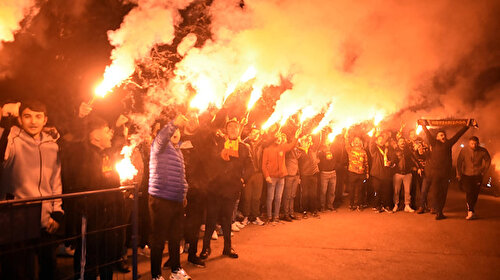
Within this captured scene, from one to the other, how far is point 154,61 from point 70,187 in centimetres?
876

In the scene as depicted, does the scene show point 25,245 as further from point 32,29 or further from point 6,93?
point 32,29

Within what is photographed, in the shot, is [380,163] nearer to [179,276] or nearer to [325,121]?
[325,121]

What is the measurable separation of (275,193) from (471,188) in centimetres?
479

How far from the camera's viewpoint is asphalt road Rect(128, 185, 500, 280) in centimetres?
494

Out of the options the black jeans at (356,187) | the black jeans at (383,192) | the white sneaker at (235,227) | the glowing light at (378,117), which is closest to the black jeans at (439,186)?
the black jeans at (383,192)

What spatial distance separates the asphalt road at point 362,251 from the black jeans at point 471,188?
0.43 metres

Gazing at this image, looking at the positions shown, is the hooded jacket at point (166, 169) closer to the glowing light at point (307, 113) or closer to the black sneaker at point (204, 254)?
the black sneaker at point (204, 254)

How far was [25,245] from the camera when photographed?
332 centimetres

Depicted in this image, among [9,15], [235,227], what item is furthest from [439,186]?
[9,15]

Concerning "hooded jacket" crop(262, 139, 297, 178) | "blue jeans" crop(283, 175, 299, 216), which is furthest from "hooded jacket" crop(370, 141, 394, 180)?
"hooded jacket" crop(262, 139, 297, 178)

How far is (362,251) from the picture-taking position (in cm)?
593

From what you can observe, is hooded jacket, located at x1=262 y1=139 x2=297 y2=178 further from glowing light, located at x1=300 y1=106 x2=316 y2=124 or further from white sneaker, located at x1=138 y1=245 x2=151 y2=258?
white sneaker, located at x1=138 y1=245 x2=151 y2=258

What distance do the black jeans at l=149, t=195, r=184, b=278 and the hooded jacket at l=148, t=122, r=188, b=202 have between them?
0.10 m

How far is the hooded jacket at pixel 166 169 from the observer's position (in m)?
4.49
